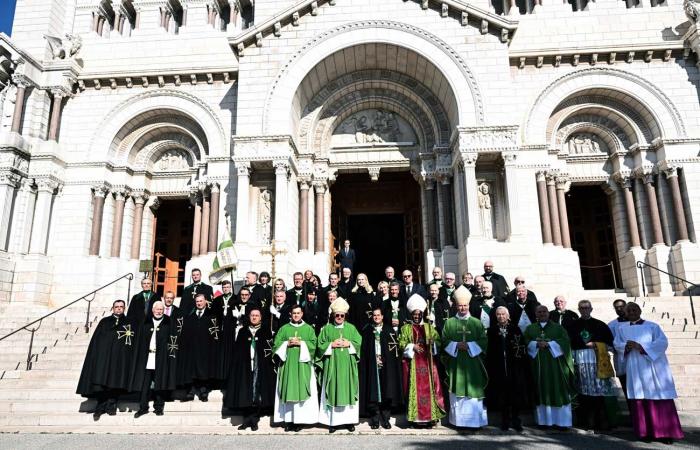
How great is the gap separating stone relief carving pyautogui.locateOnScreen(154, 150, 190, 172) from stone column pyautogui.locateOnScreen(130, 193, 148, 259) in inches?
54.8

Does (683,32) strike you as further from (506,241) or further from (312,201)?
(312,201)

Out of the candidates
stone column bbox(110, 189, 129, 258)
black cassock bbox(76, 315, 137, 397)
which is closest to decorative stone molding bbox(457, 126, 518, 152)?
black cassock bbox(76, 315, 137, 397)

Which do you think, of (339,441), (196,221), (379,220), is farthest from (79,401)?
(379,220)

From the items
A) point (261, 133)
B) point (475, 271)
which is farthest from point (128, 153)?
point (475, 271)

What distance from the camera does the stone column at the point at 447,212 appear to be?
49.3 feet

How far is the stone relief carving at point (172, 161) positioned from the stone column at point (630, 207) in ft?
54.5

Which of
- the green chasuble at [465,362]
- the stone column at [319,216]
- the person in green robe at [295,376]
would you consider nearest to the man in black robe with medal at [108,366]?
the person in green robe at [295,376]

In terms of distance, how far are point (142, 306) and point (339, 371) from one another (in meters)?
4.17

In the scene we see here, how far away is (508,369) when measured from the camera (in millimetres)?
6891

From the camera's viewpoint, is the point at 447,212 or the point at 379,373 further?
the point at 447,212

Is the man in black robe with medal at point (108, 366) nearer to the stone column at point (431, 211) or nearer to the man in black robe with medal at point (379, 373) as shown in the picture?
the man in black robe with medal at point (379, 373)

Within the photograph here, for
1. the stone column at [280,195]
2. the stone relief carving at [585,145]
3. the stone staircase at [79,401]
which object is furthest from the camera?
the stone relief carving at [585,145]

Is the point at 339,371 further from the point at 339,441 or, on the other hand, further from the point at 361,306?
the point at 361,306

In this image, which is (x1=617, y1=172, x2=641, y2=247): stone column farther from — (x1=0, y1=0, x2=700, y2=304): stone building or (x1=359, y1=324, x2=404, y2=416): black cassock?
(x1=359, y1=324, x2=404, y2=416): black cassock
